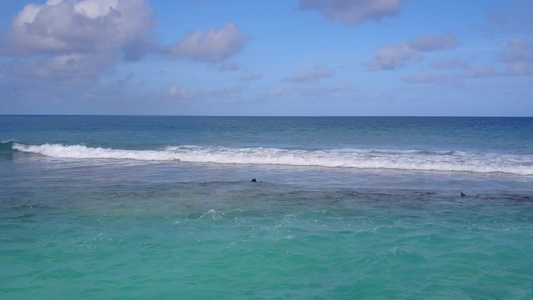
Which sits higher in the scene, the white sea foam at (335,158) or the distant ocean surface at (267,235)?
the white sea foam at (335,158)

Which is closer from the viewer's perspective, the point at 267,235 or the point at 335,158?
the point at 267,235

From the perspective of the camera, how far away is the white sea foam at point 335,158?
25.5 metres

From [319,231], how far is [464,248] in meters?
3.75

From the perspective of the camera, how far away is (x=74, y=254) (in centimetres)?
1036

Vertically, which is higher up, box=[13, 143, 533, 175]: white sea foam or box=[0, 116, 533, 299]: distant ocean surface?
box=[13, 143, 533, 175]: white sea foam

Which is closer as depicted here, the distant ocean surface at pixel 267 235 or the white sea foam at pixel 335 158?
the distant ocean surface at pixel 267 235

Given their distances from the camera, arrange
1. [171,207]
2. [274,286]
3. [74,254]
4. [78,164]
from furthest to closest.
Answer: [78,164]
[171,207]
[74,254]
[274,286]

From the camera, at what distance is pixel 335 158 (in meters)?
28.9

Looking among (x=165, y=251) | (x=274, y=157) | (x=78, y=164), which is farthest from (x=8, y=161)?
(x=165, y=251)

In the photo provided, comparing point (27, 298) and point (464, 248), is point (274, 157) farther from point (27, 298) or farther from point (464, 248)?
point (27, 298)

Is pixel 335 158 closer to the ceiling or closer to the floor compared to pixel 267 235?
closer to the ceiling

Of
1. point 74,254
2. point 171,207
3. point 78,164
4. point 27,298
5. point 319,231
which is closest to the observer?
point 27,298

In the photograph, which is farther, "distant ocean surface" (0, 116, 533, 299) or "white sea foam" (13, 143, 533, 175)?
"white sea foam" (13, 143, 533, 175)

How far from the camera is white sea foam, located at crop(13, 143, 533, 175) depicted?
83.6 feet
